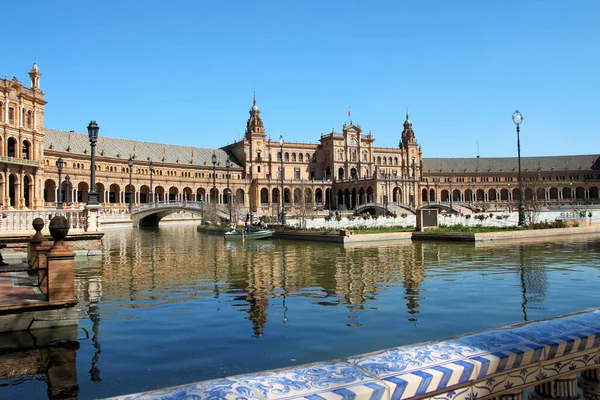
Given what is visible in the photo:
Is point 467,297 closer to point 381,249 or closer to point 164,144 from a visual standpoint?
point 381,249

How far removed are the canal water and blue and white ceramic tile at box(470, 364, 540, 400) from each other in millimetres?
4992

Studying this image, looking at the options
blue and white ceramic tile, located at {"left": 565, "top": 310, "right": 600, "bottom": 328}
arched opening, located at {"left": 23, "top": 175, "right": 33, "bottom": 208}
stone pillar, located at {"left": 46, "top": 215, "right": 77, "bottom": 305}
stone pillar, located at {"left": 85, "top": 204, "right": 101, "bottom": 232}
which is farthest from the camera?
arched opening, located at {"left": 23, "top": 175, "right": 33, "bottom": 208}

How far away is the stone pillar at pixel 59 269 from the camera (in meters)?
10.3

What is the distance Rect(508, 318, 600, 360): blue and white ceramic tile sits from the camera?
3.95m

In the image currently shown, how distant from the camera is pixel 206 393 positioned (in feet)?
10.5

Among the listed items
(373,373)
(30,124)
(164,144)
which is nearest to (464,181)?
(164,144)

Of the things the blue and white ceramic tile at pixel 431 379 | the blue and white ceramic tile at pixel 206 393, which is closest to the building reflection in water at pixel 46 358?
the blue and white ceramic tile at pixel 206 393

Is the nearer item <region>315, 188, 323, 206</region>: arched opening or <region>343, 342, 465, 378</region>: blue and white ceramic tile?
<region>343, 342, 465, 378</region>: blue and white ceramic tile

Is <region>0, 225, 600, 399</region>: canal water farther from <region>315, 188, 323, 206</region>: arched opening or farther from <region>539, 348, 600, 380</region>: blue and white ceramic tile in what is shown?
<region>315, 188, 323, 206</region>: arched opening

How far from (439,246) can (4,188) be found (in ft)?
158

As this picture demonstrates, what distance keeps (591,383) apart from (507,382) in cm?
101

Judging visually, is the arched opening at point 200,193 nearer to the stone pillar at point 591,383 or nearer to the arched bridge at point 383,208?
the arched bridge at point 383,208

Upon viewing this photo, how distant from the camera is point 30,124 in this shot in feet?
206

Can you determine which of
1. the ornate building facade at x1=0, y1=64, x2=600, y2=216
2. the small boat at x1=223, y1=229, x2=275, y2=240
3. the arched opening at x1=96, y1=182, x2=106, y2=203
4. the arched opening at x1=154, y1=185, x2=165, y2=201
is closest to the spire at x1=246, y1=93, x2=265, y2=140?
the ornate building facade at x1=0, y1=64, x2=600, y2=216
